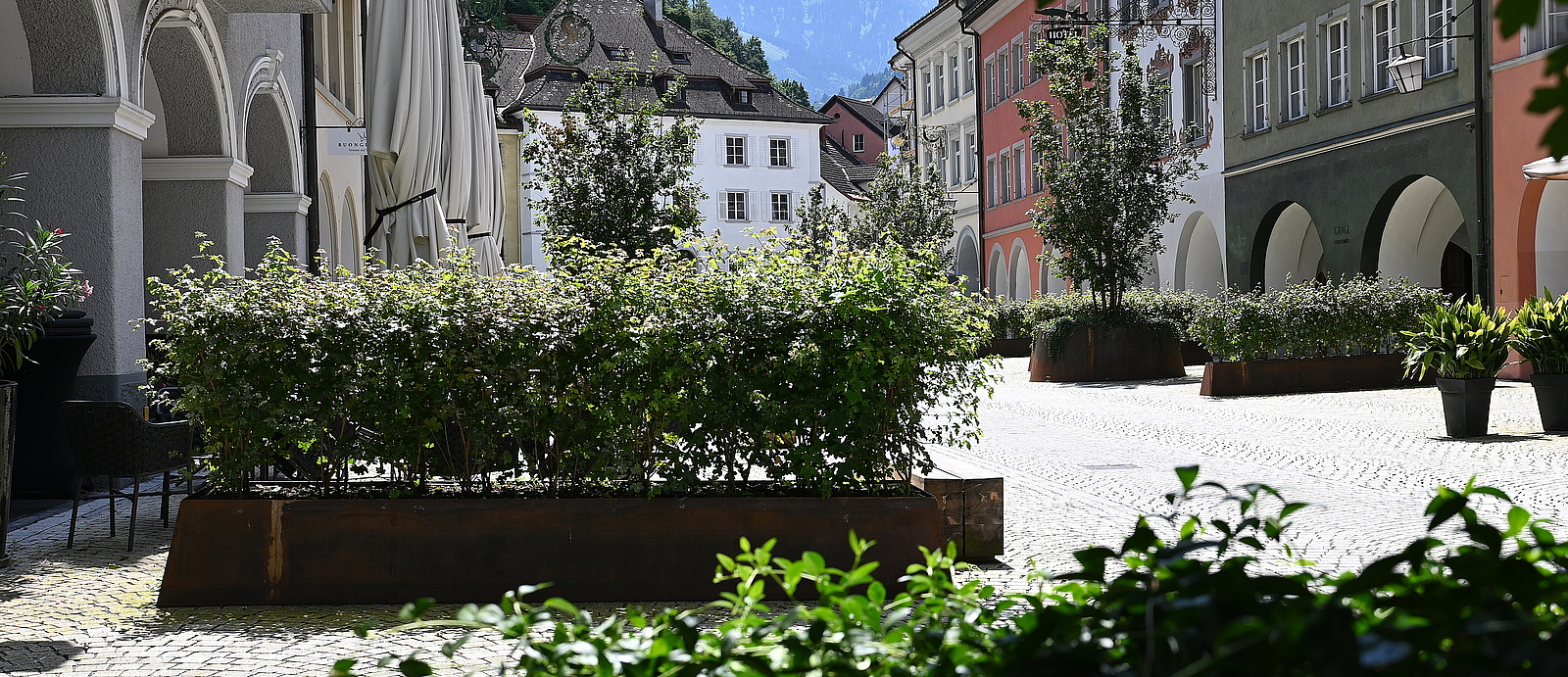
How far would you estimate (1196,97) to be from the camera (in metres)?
31.3

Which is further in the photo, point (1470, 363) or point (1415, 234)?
point (1415, 234)

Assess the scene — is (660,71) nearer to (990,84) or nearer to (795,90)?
(990,84)

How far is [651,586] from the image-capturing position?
539 cm

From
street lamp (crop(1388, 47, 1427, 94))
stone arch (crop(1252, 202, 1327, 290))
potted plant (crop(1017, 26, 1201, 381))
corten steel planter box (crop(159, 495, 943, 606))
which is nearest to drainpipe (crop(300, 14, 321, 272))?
corten steel planter box (crop(159, 495, 943, 606))

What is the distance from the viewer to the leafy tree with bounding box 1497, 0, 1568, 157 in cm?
110

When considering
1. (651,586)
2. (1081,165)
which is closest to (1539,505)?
(651,586)

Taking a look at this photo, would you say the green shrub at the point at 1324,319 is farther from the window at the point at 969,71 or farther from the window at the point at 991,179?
the window at the point at 969,71

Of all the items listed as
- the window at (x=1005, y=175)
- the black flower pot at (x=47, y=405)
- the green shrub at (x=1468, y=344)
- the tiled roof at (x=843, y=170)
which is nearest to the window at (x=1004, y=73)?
the window at (x=1005, y=175)

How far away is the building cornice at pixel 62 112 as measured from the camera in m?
8.77

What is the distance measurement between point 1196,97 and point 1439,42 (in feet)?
32.0

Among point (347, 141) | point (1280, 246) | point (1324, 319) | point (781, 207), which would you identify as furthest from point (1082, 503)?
point (781, 207)

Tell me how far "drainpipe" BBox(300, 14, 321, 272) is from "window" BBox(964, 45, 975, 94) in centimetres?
3393

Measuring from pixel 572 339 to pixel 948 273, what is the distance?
175 cm

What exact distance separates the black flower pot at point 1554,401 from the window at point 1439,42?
10773 mm
